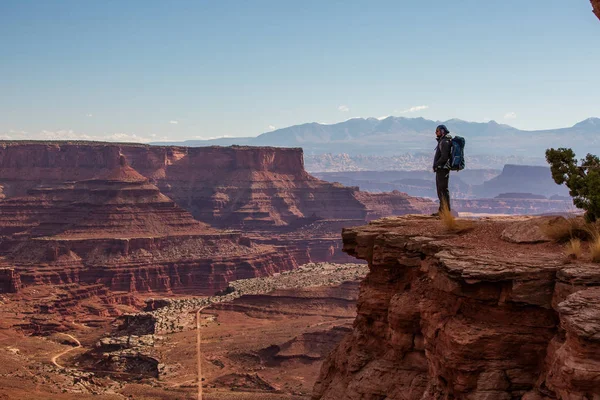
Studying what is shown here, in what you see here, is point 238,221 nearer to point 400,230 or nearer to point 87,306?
point 87,306

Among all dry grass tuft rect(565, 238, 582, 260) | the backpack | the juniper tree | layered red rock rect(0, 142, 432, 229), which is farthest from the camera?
layered red rock rect(0, 142, 432, 229)

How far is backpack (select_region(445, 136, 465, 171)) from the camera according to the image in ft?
64.6

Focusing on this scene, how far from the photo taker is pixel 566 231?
15.7 meters

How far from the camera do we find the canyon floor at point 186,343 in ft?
164

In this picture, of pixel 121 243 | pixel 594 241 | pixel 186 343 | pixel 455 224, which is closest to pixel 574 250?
pixel 594 241

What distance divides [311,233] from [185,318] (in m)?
71.0

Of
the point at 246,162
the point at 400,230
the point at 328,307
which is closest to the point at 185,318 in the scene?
the point at 328,307

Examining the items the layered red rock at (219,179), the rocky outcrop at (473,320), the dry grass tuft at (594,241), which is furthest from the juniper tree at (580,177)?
the layered red rock at (219,179)

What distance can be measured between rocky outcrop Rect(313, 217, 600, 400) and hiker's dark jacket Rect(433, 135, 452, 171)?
171 centimetres

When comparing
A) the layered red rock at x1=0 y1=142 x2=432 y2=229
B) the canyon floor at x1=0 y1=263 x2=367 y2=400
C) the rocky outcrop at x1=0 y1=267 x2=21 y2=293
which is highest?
the layered red rock at x1=0 y1=142 x2=432 y2=229

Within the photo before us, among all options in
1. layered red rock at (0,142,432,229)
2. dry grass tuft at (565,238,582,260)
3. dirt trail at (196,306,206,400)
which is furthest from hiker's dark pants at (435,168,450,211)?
layered red rock at (0,142,432,229)

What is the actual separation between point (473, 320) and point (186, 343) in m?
51.7

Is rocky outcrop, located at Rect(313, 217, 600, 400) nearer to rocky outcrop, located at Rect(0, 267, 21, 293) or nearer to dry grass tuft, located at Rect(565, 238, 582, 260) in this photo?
dry grass tuft, located at Rect(565, 238, 582, 260)

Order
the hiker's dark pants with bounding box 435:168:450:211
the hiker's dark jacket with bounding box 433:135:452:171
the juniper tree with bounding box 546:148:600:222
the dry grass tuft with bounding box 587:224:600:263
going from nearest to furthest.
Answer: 1. the dry grass tuft with bounding box 587:224:600:263
2. the juniper tree with bounding box 546:148:600:222
3. the hiker's dark jacket with bounding box 433:135:452:171
4. the hiker's dark pants with bounding box 435:168:450:211
